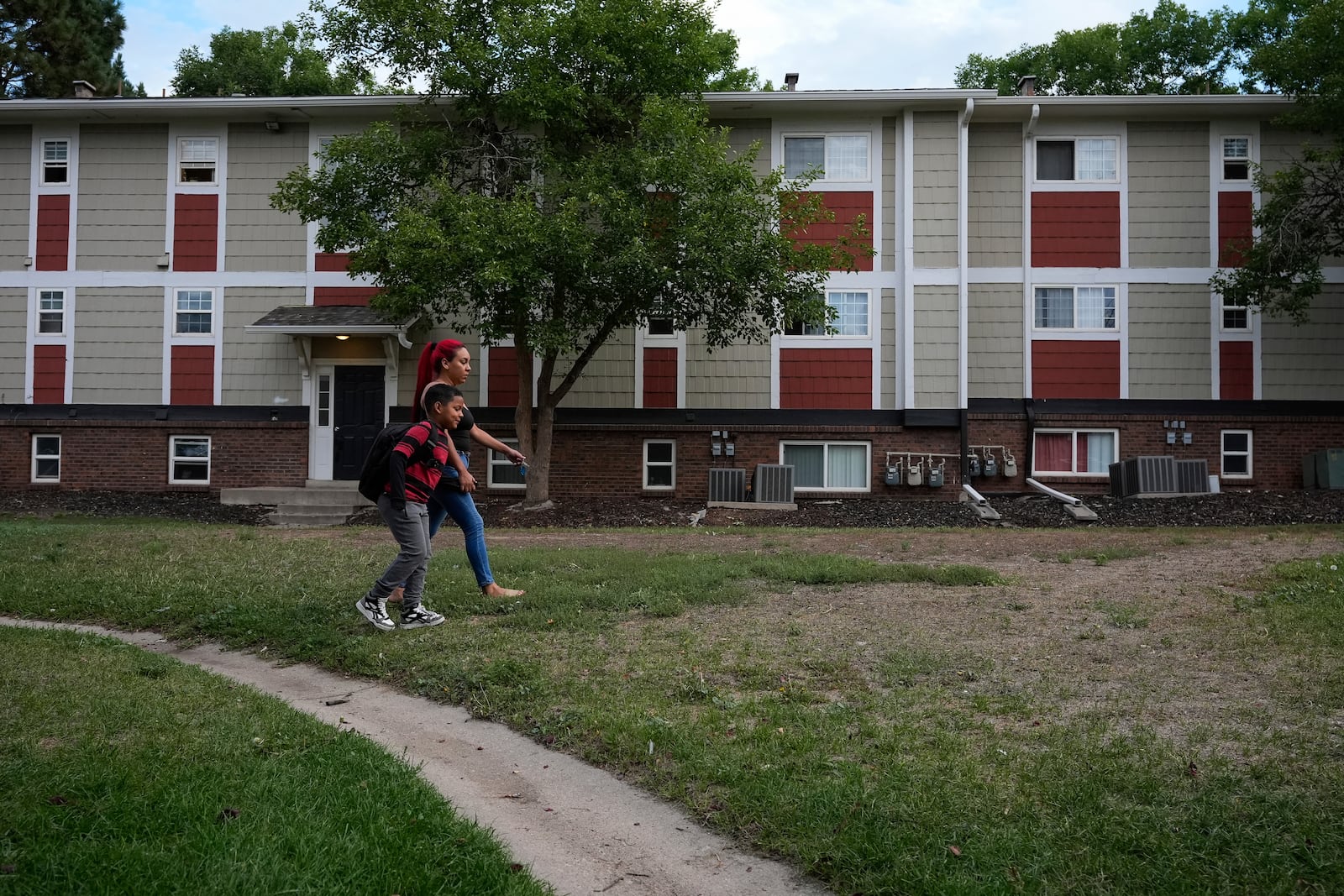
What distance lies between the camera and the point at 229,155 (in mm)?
19969

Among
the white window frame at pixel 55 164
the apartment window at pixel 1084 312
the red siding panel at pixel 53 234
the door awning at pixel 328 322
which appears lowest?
the door awning at pixel 328 322

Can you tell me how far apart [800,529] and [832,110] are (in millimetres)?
9036

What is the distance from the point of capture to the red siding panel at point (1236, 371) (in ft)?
63.2

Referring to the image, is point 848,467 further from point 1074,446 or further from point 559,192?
point 559,192

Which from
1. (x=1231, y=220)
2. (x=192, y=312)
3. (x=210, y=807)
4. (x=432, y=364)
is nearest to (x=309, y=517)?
(x=192, y=312)

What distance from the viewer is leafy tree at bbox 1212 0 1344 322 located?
1703 centimetres

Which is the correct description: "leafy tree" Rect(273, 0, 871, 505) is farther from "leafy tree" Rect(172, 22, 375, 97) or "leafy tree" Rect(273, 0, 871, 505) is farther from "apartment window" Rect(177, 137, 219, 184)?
"leafy tree" Rect(172, 22, 375, 97)

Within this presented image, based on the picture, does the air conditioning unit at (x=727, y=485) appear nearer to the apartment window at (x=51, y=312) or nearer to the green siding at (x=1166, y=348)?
the green siding at (x=1166, y=348)

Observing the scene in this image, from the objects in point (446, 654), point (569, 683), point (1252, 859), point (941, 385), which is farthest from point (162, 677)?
point (941, 385)

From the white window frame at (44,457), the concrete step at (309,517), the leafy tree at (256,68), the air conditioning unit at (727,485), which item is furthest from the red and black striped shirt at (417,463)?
the leafy tree at (256,68)

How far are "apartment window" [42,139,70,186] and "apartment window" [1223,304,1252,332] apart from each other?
22859mm

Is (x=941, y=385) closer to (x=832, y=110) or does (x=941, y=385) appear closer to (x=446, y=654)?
(x=832, y=110)

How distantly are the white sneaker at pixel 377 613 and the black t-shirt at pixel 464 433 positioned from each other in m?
1.23

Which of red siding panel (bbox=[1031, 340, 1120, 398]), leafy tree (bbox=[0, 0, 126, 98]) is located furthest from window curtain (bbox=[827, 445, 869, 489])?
leafy tree (bbox=[0, 0, 126, 98])
